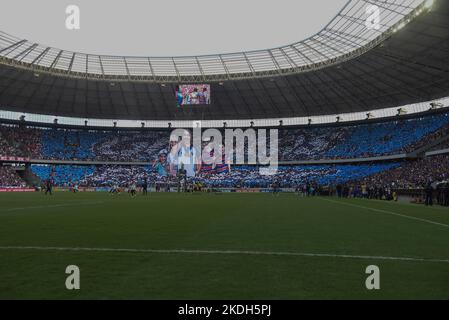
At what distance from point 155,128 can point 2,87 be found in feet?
97.2

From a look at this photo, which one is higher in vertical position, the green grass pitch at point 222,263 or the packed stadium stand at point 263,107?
the packed stadium stand at point 263,107

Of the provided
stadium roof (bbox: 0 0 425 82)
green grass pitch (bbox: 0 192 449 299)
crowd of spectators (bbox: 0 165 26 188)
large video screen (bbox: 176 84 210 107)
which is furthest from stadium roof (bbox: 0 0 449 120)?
green grass pitch (bbox: 0 192 449 299)

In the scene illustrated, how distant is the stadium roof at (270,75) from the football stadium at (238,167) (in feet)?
0.95

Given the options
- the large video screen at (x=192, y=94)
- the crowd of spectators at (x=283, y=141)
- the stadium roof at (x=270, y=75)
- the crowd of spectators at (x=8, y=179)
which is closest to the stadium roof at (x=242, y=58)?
the stadium roof at (x=270, y=75)

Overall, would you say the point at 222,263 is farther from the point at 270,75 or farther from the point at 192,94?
the point at 270,75

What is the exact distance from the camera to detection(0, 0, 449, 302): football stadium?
561cm

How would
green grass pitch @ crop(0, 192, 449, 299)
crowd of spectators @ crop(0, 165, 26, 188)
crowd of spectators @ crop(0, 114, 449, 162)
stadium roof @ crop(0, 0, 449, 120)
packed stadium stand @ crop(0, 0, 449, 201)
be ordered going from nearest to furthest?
green grass pitch @ crop(0, 192, 449, 299), stadium roof @ crop(0, 0, 449, 120), packed stadium stand @ crop(0, 0, 449, 201), crowd of spectators @ crop(0, 165, 26, 188), crowd of spectators @ crop(0, 114, 449, 162)

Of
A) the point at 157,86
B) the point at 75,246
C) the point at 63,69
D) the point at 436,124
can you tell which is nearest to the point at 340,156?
the point at 436,124

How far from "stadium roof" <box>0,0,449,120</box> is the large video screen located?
393 cm

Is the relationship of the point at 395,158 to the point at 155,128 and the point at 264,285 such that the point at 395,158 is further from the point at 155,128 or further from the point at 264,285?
the point at 264,285

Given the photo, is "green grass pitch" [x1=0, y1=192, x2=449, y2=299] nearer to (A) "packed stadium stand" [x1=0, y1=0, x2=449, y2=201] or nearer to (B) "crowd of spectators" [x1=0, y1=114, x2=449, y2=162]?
(A) "packed stadium stand" [x1=0, y1=0, x2=449, y2=201]

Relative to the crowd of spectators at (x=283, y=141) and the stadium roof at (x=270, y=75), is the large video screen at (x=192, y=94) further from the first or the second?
the crowd of spectators at (x=283, y=141)

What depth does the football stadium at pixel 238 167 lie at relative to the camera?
5.61m

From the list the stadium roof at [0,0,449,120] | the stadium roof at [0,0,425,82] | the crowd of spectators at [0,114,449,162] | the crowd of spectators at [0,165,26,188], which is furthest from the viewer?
the crowd of spectators at [0,114,449,162]
